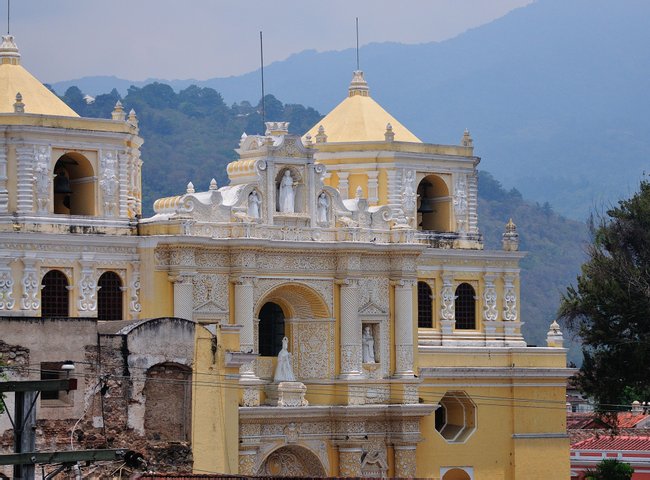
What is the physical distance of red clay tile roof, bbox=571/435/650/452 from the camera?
61.3 metres

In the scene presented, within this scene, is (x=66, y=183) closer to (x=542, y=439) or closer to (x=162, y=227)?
(x=162, y=227)

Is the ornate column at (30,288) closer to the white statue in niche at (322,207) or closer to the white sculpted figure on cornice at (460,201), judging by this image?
the white statue in niche at (322,207)

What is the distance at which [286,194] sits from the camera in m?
51.8

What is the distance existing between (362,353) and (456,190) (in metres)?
6.77

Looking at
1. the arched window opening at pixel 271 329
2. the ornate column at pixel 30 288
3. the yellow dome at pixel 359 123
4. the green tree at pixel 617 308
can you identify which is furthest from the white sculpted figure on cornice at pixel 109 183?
the green tree at pixel 617 308

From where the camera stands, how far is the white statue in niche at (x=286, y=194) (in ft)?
170

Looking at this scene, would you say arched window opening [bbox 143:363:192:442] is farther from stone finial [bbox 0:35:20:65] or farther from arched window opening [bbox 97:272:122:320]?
stone finial [bbox 0:35:20:65]

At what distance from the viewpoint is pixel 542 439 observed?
5528 cm

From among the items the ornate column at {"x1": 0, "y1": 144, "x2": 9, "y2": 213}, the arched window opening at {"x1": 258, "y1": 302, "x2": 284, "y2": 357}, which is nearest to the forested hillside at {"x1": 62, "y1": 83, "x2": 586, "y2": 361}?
the arched window opening at {"x1": 258, "y1": 302, "x2": 284, "y2": 357}

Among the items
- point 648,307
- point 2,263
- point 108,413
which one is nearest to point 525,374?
point 648,307

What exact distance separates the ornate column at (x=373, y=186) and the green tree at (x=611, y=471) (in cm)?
988

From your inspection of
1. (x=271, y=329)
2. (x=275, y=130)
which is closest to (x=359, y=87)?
(x=275, y=130)

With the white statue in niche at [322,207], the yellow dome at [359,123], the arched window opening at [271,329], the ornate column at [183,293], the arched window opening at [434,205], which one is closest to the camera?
the ornate column at [183,293]

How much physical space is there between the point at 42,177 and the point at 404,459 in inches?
447
